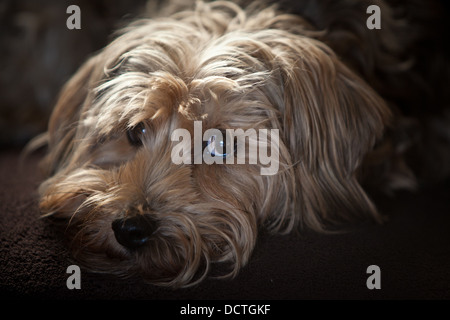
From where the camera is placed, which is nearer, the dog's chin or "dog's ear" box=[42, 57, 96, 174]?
the dog's chin

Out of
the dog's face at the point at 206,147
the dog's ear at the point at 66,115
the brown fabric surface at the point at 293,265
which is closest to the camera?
the brown fabric surface at the point at 293,265

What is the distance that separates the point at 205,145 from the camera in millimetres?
1440

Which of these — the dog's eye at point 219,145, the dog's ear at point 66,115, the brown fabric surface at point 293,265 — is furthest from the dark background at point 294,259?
the dog's eye at point 219,145

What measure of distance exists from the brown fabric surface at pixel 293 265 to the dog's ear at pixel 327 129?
0.10 meters

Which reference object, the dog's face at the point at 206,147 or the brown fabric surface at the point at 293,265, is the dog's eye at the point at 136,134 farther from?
the brown fabric surface at the point at 293,265

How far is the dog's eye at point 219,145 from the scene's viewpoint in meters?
1.43

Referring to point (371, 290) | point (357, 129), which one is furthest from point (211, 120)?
point (371, 290)

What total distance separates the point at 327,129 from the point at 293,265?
443 millimetres

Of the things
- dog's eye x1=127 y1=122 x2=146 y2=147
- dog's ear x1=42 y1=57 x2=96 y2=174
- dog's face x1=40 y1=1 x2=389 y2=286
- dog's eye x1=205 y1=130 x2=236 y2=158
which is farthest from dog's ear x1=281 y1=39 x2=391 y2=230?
dog's ear x1=42 y1=57 x2=96 y2=174

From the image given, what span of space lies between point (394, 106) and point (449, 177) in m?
0.40

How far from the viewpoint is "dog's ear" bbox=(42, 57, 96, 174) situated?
173 cm

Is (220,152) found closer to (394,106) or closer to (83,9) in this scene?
(394,106)

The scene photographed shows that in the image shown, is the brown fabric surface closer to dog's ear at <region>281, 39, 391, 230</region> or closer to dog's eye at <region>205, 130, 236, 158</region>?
dog's ear at <region>281, 39, 391, 230</region>

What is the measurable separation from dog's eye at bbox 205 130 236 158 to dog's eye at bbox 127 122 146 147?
21 centimetres
